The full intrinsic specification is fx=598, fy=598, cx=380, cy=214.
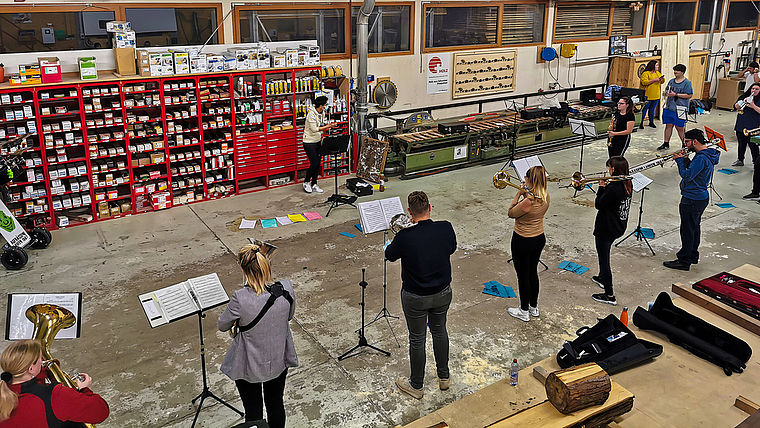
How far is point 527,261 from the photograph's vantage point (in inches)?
224

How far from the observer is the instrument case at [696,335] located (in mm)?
4539

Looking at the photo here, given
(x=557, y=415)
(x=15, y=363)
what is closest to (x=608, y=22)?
(x=557, y=415)

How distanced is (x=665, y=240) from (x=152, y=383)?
662cm

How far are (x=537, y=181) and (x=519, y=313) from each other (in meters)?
1.50

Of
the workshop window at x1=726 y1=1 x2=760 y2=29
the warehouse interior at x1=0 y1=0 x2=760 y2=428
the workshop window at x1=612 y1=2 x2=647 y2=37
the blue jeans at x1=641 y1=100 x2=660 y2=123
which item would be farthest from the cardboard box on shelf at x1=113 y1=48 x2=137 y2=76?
the workshop window at x1=726 y1=1 x2=760 y2=29

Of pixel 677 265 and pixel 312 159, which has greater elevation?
pixel 312 159

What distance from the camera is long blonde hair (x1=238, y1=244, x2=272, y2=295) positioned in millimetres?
3619

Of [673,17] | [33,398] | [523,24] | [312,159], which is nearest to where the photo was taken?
[33,398]

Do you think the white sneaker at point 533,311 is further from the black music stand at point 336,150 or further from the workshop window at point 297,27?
the workshop window at point 297,27

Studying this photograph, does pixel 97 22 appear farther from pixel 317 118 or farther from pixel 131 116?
pixel 317 118

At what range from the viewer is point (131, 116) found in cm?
882

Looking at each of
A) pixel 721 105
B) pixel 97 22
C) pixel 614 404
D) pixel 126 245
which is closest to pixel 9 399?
pixel 614 404

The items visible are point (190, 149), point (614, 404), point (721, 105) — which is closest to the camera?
point (614, 404)

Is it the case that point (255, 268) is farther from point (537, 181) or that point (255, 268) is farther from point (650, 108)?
point (650, 108)
